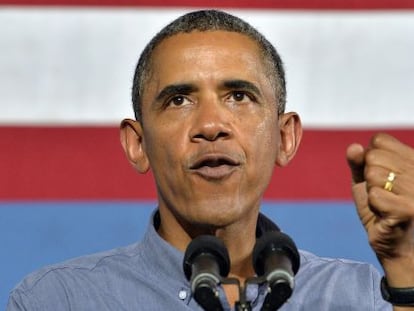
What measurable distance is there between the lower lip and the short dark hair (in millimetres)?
194

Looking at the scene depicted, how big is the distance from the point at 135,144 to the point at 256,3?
0.76m

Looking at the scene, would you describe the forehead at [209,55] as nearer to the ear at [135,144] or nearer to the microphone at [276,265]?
the ear at [135,144]

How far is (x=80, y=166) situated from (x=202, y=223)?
85 centimetres

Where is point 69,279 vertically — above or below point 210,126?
below

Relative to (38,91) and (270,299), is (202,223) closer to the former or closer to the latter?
(270,299)

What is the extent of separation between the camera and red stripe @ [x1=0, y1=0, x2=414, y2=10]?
7.27 ft

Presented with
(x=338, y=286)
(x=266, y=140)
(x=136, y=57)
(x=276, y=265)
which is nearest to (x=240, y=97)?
(x=266, y=140)

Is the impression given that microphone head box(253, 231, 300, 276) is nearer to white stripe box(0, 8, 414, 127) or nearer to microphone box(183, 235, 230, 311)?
microphone box(183, 235, 230, 311)

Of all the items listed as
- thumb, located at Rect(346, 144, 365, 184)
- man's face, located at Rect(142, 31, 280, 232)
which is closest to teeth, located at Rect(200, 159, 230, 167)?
man's face, located at Rect(142, 31, 280, 232)

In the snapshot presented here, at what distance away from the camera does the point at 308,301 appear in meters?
1.51

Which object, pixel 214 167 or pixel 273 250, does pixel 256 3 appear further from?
pixel 273 250

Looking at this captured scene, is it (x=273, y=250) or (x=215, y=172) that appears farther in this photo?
(x=215, y=172)

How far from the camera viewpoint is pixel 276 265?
1077mm

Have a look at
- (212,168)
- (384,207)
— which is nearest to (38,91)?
(212,168)
